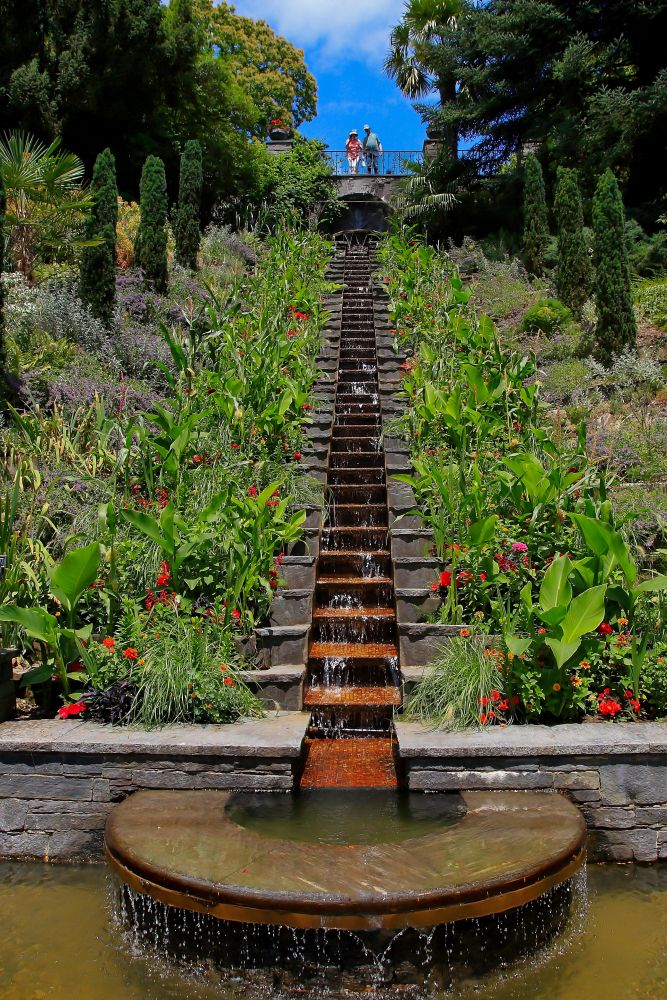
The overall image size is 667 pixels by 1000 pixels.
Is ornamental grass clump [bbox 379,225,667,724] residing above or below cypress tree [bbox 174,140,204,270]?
below

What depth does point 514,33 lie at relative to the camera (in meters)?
15.1

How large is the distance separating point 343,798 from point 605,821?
129 cm

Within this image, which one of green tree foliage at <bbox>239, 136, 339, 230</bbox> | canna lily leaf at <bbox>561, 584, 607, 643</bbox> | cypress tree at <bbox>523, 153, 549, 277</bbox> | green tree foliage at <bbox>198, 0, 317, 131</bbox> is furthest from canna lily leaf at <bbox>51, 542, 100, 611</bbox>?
green tree foliage at <bbox>198, 0, 317, 131</bbox>

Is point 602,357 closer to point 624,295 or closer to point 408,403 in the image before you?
point 624,295

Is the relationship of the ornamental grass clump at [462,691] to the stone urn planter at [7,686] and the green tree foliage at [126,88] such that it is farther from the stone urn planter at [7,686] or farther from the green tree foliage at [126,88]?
the green tree foliage at [126,88]

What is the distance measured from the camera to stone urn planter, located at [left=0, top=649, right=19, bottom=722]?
178 inches

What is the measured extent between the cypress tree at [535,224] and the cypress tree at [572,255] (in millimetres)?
1615

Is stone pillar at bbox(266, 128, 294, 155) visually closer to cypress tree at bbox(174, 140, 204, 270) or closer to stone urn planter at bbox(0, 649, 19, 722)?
cypress tree at bbox(174, 140, 204, 270)

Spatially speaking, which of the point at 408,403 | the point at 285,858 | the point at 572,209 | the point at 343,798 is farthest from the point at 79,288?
the point at 285,858

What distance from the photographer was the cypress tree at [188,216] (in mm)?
13070

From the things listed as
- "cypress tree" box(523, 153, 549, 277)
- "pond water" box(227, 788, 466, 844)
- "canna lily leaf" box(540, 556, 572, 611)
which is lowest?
"pond water" box(227, 788, 466, 844)

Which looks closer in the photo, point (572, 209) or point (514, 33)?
point (572, 209)

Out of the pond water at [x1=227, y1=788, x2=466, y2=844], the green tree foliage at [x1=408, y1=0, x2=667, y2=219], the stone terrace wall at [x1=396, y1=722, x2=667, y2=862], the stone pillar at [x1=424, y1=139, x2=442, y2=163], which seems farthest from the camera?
the stone pillar at [x1=424, y1=139, x2=442, y2=163]

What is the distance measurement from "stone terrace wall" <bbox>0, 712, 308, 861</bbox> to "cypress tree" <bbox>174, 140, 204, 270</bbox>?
10.3m
